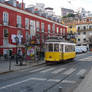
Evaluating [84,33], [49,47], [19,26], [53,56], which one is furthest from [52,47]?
[84,33]

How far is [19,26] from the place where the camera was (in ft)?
113

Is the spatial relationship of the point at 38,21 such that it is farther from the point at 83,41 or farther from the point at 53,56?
the point at 83,41

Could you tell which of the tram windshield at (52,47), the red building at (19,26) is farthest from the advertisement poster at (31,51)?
the tram windshield at (52,47)

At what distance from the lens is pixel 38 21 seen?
134 ft

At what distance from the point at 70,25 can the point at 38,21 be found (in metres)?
41.4

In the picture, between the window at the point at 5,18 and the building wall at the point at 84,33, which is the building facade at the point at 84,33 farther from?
the window at the point at 5,18

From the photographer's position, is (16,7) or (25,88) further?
(16,7)

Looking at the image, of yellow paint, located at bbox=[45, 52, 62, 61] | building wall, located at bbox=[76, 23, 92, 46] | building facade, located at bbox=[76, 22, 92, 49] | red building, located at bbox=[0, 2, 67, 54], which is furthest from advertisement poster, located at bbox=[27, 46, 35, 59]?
building wall, located at bbox=[76, 23, 92, 46]

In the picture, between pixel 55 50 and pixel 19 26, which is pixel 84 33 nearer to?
pixel 19 26

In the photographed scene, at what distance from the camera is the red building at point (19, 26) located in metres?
30.1

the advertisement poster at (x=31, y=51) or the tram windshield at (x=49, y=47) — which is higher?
the tram windshield at (x=49, y=47)

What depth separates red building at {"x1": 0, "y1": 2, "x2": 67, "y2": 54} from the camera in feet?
98.8

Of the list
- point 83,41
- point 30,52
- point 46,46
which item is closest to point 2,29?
point 30,52

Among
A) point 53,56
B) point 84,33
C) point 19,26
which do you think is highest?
point 84,33
